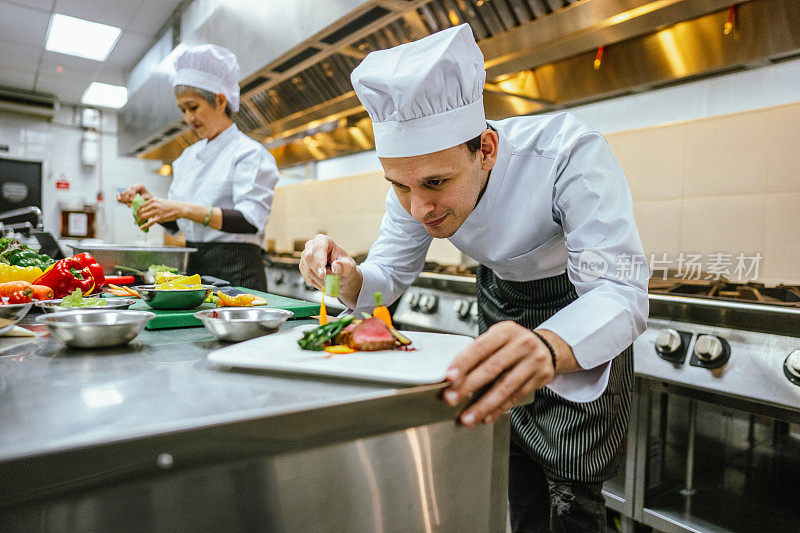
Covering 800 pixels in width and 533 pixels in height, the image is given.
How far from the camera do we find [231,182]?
2.38 m

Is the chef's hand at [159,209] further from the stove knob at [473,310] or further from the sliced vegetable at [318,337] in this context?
the sliced vegetable at [318,337]

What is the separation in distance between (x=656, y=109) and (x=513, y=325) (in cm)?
218

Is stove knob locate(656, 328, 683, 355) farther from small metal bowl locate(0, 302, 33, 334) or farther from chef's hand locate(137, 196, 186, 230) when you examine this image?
chef's hand locate(137, 196, 186, 230)

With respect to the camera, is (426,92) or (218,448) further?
(426,92)

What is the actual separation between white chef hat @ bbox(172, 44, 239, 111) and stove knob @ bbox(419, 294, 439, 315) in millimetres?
1374

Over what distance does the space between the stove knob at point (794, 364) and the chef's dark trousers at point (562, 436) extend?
40cm

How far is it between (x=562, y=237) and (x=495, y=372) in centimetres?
66

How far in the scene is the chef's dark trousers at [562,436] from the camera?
125 centimetres

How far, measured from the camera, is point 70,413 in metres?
0.55

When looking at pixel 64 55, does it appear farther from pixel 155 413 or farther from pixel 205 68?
pixel 155 413

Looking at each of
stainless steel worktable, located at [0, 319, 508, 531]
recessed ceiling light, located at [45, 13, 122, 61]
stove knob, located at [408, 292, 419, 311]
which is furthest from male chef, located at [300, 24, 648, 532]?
recessed ceiling light, located at [45, 13, 122, 61]

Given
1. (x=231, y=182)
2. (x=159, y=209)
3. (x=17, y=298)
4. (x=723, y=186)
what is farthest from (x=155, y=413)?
(x=723, y=186)

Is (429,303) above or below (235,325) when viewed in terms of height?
below

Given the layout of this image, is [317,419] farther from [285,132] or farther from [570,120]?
[285,132]
